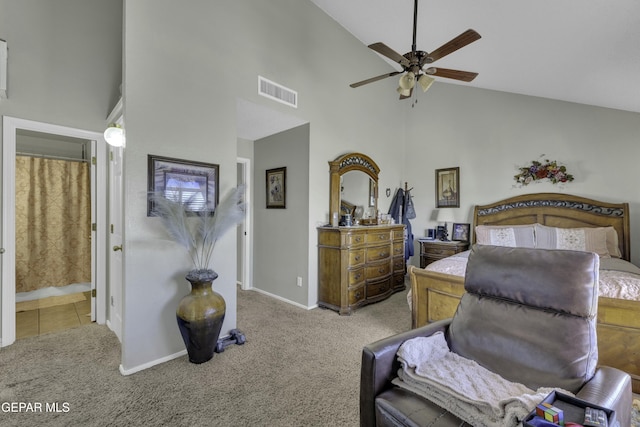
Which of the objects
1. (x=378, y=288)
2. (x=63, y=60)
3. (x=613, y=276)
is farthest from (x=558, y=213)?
(x=63, y=60)

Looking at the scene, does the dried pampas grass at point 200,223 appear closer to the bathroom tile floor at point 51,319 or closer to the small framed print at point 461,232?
the bathroom tile floor at point 51,319

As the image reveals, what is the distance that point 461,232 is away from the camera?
4738 millimetres

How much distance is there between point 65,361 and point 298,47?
4107 mm

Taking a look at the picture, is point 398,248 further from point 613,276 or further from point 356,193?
point 613,276

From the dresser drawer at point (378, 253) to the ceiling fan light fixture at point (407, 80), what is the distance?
7.09ft

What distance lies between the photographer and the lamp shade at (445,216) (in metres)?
4.94

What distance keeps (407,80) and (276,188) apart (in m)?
2.33

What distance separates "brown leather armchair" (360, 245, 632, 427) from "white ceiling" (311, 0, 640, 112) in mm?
2038

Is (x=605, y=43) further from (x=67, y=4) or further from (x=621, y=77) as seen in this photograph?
(x=67, y=4)

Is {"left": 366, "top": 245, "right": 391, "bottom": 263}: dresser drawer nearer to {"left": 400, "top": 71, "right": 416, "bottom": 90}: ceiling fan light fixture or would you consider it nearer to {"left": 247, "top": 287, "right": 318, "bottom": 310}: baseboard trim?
{"left": 247, "top": 287, "right": 318, "bottom": 310}: baseboard trim

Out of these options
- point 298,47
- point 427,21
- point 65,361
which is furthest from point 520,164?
point 65,361

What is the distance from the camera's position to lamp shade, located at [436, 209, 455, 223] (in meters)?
4.94

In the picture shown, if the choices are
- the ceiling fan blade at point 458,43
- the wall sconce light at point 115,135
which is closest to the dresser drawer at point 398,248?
the ceiling fan blade at point 458,43

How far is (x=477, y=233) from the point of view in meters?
4.15
